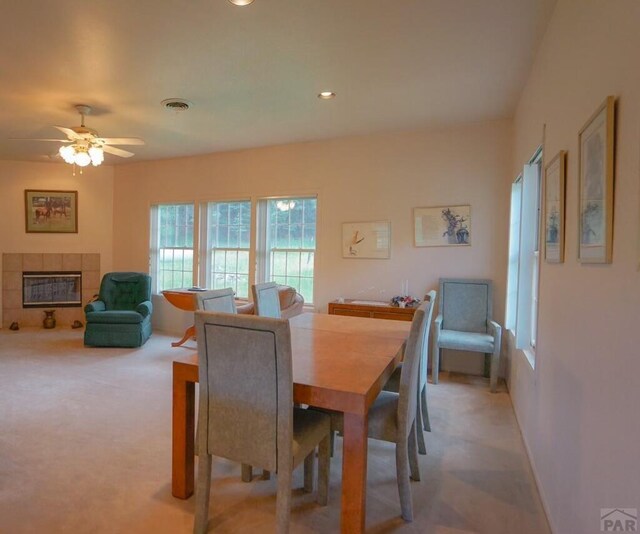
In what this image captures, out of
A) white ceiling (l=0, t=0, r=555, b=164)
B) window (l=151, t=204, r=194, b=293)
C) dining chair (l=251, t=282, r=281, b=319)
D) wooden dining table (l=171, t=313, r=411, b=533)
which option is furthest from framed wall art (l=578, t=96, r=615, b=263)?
window (l=151, t=204, r=194, b=293)

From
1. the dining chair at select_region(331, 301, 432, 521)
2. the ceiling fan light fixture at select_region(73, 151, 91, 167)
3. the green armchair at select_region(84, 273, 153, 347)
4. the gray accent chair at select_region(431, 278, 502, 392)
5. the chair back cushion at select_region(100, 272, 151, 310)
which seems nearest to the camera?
the dining chair at select_region(331, 301, 432, 521)

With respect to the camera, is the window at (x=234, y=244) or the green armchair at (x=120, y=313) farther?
the window at (x=234, y=244)

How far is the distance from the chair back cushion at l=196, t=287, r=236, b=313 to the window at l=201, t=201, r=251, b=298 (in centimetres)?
274

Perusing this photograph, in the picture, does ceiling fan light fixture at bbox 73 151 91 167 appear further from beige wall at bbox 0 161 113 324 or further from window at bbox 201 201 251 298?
→ beige wall at bbox 0 161 113 324

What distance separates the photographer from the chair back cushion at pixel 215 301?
2.21 metres

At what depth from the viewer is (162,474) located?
2.14 m

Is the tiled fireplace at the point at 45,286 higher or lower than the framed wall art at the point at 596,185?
lower

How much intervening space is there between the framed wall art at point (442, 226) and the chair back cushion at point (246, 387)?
3.01 meters

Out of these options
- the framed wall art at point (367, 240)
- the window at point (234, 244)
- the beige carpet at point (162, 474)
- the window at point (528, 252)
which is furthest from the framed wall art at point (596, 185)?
the window at point (234, 244)

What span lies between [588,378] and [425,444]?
1.40 meters

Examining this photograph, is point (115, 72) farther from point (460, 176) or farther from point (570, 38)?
point (460, 176)

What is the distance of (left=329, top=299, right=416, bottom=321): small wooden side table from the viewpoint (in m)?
3.83

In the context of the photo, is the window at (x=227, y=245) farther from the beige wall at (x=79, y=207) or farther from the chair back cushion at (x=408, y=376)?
the chair back cushion at (x=408, y=376)

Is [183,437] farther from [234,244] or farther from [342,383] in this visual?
[234,244]
